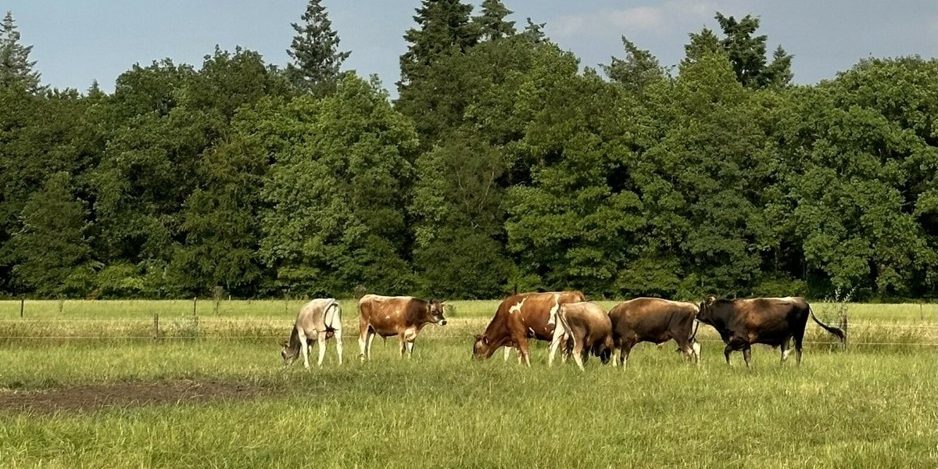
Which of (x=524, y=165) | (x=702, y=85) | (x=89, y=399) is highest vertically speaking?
(x=702, y=85)

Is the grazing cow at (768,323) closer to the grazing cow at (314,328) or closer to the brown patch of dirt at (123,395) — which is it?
the grazing cow at (314,328)

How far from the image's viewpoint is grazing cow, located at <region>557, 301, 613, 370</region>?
66.3 feet

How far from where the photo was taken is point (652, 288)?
57.0 meters

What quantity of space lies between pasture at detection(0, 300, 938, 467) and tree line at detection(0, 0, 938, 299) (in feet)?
112

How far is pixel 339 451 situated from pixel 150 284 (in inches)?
2149

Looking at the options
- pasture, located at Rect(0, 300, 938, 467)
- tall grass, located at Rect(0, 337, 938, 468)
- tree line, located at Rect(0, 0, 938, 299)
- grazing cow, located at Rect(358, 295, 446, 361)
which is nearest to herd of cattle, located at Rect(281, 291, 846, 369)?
pasture, located at Rect(0, 300, 938, 467)

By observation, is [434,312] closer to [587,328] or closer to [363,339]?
[363,339]

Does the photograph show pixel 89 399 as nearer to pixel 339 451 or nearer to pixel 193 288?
pixel 339 451

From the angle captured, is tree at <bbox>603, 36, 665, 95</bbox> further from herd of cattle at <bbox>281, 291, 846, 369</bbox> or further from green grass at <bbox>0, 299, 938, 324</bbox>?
herd of cattle at <bbox>281, 291, 846, 369</bbox>

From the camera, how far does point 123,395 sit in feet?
49.4

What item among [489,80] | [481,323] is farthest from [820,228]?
[481,323]

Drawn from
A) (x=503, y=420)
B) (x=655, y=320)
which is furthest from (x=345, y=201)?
(x=503, y=420)

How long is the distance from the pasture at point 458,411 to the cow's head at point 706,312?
102cm

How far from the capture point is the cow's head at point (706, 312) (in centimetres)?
2145
